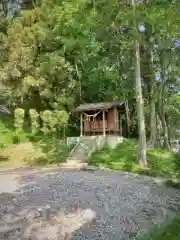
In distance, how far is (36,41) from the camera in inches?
835

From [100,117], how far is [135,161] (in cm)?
672

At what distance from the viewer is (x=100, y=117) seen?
1922 cm

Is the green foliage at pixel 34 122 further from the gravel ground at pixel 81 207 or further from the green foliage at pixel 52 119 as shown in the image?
the gravel ground at pixel 81 207

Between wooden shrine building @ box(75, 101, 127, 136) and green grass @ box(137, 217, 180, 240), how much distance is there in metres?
12.0

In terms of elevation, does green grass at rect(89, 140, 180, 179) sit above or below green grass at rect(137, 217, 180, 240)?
above

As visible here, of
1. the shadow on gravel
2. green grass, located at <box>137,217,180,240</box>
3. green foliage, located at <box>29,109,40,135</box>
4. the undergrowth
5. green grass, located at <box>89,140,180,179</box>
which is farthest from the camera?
green foliage, located at <box>29,109,40,135</box>

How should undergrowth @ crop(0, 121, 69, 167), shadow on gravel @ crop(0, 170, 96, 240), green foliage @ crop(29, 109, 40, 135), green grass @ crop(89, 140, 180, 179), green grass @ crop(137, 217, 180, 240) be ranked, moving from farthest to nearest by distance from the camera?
1. green foliage @ crop(29, 109, 40, 135)
2. undergrowth @ crop(0, 121, 69, 167)
3. green grass @ crop(89, 140, 180, 179)
4. shadow on gravel @ crop(0, 170, 96, 240)
5. green grass @ crop(137, 217, 180, 240)

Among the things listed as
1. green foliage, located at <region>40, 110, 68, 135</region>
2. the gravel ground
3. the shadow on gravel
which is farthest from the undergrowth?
the shadow on gravel

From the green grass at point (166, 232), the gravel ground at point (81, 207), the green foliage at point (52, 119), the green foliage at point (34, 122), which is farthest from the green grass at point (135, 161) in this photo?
the green foliage at point (34, 122)

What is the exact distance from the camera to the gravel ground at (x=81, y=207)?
5.55 metres

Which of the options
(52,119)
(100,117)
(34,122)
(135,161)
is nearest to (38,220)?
(135,161)

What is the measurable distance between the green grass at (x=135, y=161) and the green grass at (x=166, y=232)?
17.7ft

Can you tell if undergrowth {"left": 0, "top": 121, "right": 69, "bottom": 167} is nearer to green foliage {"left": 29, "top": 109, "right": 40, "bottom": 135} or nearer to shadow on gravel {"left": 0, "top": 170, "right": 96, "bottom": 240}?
green foliage {"left": 29, "top": 109, "right": 40, "bottom": 135}

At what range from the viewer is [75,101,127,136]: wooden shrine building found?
1802cm
